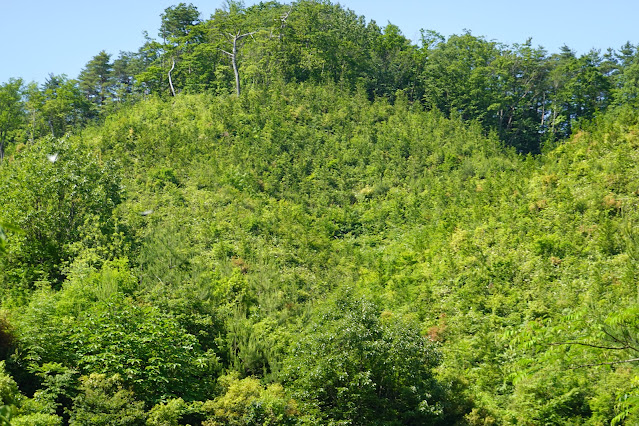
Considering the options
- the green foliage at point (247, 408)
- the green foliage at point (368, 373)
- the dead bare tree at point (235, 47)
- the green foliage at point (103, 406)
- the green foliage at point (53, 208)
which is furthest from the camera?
the dead bare tree at point (235, 47)

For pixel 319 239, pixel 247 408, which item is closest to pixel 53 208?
pixel 319 239

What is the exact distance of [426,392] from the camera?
17.9 m

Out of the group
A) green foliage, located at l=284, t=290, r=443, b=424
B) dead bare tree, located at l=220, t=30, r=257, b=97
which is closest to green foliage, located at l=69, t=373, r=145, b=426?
green foliage, located at l=284, t=290, r=443, b=424

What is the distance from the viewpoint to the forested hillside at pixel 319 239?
56.7 feet

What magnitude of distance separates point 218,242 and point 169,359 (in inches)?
397

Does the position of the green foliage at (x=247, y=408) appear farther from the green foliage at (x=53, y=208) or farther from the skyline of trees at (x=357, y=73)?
the skyline of trees at (x=357, y=73)

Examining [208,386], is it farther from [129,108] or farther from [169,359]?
[129,108]

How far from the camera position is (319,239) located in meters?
30.4

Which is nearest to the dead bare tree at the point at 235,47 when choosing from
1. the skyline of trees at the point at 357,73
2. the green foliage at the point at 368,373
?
the skyline of trees at the point at 357,73

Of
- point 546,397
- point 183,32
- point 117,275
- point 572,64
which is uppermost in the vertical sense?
point 183,32

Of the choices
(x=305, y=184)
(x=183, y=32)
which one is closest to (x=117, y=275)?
(x=305, y=184)

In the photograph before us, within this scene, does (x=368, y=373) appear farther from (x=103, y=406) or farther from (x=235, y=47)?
(x=235, y=47)

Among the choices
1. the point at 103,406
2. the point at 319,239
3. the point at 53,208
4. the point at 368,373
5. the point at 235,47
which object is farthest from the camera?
the point at 235,47

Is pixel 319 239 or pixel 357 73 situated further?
pixel 357 73
